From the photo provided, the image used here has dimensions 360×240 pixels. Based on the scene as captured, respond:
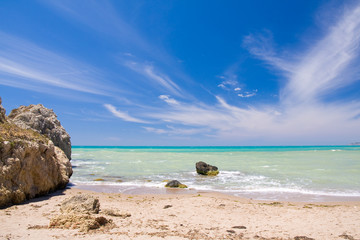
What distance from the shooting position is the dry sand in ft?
19.8

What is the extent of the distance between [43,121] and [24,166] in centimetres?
1833

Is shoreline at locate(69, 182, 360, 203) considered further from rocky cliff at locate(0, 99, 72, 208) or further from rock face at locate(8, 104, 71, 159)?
rock face at locate(8, 104, 71, 159)

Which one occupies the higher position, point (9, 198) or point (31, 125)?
point (31, 125)

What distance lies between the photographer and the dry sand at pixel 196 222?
19.8 feet

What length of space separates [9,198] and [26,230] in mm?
3643

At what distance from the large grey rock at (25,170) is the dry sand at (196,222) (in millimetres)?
556

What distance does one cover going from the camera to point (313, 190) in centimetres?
1468

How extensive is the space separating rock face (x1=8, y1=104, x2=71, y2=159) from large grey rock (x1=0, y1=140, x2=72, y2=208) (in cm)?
1474

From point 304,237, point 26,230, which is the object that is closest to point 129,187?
point 26,230

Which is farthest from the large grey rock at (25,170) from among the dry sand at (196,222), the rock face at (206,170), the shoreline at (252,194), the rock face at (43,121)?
the rock face at (43,121)

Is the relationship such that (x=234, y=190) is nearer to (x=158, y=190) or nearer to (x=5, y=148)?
(x=158, y=190)

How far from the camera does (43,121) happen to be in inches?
1002

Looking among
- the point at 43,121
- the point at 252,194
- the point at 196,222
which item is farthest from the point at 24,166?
the point at 43,121

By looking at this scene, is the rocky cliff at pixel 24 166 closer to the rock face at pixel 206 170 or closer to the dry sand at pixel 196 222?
the dry sand at pixel 196 222
